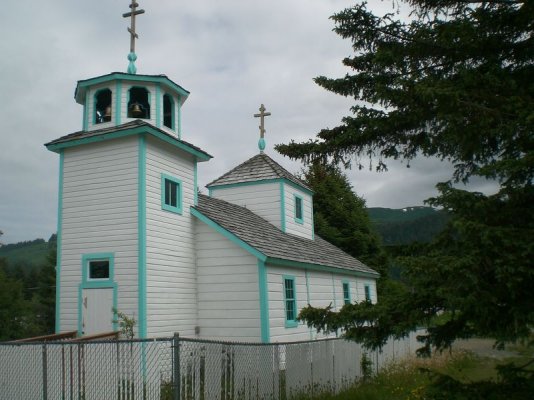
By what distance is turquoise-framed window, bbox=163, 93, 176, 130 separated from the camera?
651 inches

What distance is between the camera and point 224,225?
16.0m

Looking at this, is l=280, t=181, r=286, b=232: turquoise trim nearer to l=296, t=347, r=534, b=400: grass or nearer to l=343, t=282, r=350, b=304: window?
l=343, t=282, r=350, b=304: window

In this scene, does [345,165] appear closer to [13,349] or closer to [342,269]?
[13,349]

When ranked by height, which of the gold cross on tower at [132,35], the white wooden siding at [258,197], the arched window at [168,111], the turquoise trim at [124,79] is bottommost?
the white wooden siding at [258,197]

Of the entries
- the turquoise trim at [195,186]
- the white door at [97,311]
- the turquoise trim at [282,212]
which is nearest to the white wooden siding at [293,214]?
the turquoise trim at [282,212]

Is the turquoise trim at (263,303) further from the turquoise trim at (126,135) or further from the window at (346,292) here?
the window at (346,292)

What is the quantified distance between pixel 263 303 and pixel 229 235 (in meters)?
2.18

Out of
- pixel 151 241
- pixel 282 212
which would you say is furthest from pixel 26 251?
pixel 151 241

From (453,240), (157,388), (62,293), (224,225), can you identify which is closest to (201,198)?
(224,225)

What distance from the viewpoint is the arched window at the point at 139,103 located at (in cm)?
1560

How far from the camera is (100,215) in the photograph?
48.3 feet

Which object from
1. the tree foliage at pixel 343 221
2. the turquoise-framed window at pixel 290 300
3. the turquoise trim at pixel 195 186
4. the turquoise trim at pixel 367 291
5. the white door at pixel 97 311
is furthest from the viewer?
the tree foliage at pixel 343 221

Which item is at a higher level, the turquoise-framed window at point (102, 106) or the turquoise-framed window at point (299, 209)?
the turquoise-framed window at point (102, 106)

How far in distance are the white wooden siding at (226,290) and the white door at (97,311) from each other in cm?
290
